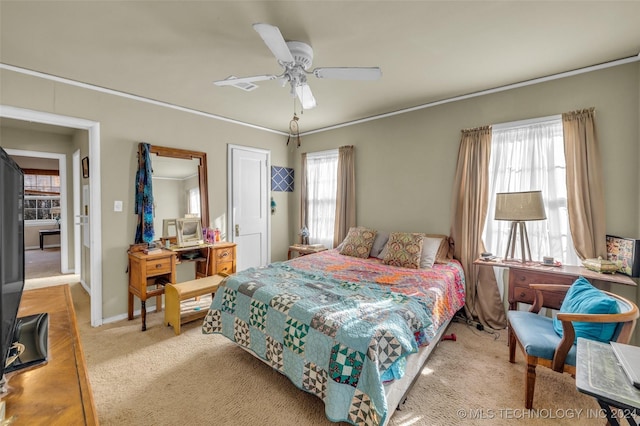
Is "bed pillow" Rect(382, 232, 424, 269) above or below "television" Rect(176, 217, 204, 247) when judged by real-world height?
below

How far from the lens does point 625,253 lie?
7.61ft

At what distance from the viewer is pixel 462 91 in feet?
10.5

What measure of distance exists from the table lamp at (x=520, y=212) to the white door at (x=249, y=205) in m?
3.48

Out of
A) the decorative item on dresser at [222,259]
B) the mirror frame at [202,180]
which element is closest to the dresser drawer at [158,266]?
the decorative item on dresser at [222,259]

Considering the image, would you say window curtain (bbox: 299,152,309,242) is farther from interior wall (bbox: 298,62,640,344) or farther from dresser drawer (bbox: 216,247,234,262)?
dresser drawer (bbox: 216,247,234,262)

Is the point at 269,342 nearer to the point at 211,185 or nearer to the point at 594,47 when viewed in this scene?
the point at 211,185

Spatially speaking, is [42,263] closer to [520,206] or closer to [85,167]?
[85,167]

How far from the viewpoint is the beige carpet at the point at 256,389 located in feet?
5.94

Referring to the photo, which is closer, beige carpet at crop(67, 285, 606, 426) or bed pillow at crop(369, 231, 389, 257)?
beige carpet at crop(67, 285, 606, 426)

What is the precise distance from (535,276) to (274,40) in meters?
2.97

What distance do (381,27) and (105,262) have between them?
372 cm

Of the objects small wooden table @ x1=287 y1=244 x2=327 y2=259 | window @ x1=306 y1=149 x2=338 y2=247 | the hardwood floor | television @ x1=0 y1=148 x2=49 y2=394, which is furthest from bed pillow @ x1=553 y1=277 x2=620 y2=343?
the hardwood floor

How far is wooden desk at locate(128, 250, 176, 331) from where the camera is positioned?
10.0 feet

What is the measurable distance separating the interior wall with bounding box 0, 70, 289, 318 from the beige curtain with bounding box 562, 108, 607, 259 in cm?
383
